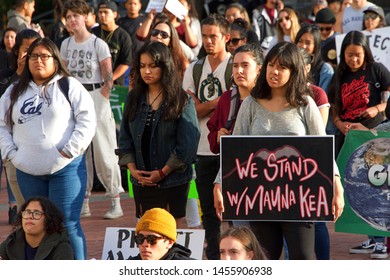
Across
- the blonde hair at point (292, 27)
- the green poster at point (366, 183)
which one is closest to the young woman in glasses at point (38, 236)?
the green poster at point (366, 183)

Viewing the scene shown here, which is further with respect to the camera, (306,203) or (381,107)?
(381,107)

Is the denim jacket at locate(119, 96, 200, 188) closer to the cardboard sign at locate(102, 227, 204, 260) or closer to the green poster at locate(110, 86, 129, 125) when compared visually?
the cardboard sign at locate(102, 227, 204, 260)

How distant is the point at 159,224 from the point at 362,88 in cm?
301

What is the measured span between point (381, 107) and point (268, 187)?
9.17 ft

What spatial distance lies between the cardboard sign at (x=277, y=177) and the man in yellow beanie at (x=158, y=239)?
383 mm

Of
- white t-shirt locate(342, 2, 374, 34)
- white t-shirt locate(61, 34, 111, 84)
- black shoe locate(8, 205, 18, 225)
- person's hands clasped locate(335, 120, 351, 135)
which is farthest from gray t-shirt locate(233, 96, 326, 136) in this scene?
white t-shirt locate(342, 2, 374, 34)

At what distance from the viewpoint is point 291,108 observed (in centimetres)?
678

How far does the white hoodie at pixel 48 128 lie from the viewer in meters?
7.80

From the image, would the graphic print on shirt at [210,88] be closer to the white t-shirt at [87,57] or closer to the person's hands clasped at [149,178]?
the person's hands clasped at [149,178]

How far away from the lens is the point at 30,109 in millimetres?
7863

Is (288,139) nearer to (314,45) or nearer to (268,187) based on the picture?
(268,187)

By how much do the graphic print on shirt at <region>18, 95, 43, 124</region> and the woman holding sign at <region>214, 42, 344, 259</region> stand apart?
1.74m

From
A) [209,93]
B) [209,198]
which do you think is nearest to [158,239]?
[209,198]
